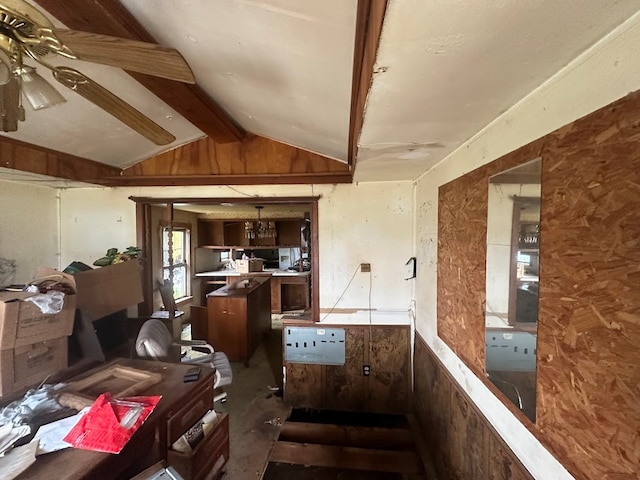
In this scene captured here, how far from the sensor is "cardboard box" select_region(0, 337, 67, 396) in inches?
59.8

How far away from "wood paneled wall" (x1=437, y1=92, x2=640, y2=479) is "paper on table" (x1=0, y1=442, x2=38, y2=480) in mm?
1806

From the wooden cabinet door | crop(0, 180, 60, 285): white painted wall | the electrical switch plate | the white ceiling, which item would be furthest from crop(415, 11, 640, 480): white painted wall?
the wooden cabinet door

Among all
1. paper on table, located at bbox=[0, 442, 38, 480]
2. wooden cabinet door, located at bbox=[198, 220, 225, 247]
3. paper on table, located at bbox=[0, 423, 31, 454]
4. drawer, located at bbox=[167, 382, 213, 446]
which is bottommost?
drawer, located at bbox=[167, 382, 213, 446]

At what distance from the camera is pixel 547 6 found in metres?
0.60

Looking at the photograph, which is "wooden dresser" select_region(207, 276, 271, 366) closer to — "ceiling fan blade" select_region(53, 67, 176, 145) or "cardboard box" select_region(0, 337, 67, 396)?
"cardboard box" select_region(0, 337, 67, 396)

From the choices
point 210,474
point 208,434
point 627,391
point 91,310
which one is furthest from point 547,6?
point 91,310

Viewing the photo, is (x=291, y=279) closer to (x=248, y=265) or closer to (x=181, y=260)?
(x=248, y=265)

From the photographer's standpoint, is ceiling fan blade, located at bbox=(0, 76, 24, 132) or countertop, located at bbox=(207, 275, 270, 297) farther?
countertop, located at bbox=(207, 275, 270, 297)

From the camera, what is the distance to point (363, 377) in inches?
112

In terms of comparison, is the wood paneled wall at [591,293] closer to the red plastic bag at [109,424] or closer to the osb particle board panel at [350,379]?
the red plastic bag at [109,424]

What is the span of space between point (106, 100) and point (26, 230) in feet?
8.12

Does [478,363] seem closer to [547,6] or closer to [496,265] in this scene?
[496,265]

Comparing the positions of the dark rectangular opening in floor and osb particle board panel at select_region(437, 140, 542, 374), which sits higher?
osb particle board panel at select_region(437, 140, 542, 374)

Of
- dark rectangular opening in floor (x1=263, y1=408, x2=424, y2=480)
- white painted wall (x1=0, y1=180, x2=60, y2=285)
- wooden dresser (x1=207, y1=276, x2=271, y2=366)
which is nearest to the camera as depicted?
dark rectangular opening in floor (x1=263, y1=408, x2=424, y2=480)
